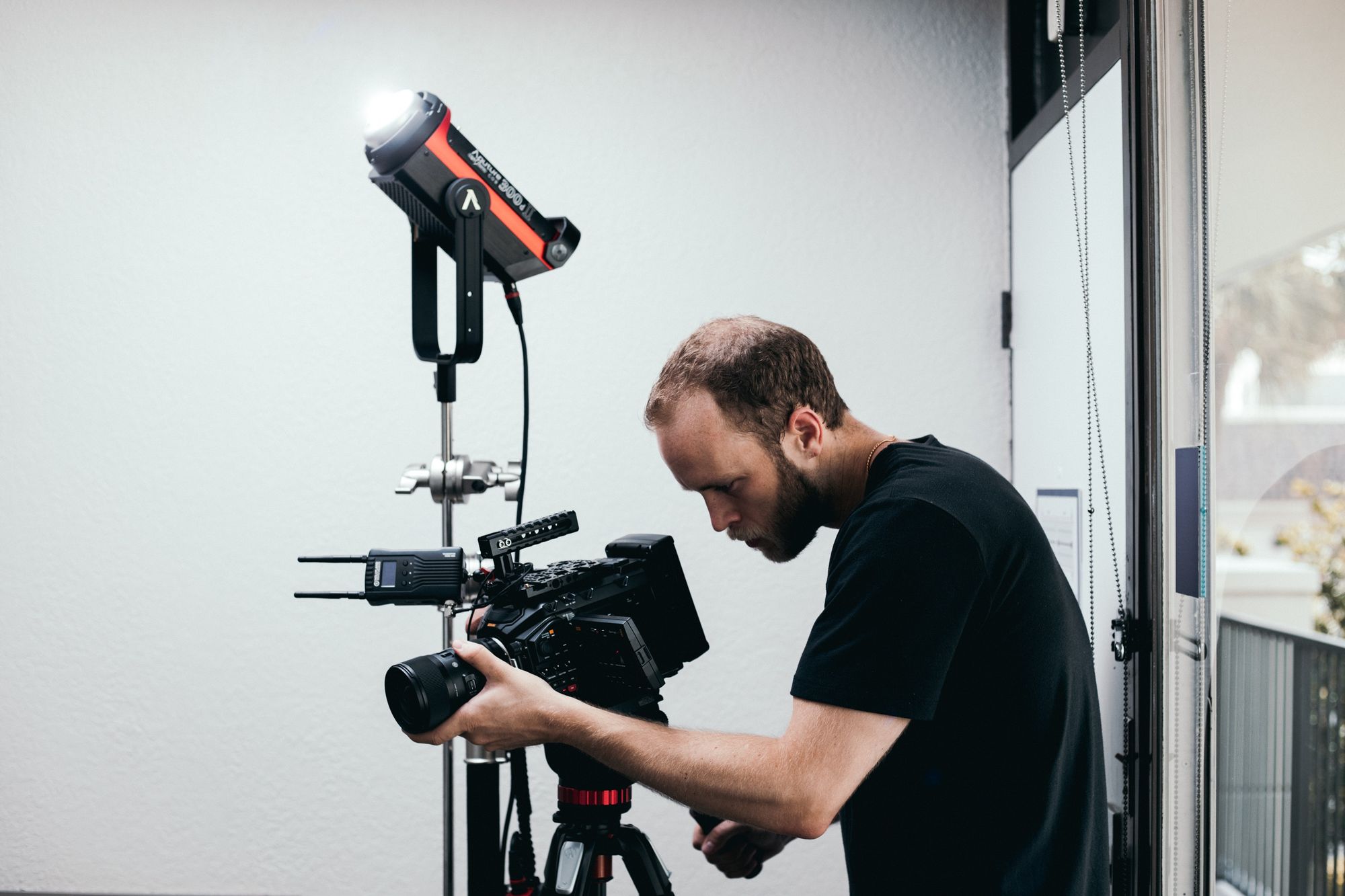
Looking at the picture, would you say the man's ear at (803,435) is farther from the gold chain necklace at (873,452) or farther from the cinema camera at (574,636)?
the cinema camera at (574,636)

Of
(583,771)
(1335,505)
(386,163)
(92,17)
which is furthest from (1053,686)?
(92,17)

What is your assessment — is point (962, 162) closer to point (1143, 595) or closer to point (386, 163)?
point (1143, 595)

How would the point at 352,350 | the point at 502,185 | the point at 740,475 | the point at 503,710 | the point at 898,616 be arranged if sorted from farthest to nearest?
the point at 352,350 → the point at 502,185 → the point at 740,475 → the point at 503,710 → the point at 898,616

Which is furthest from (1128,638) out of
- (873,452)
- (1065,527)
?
(873,452)

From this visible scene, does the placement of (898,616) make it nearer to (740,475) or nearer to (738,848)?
(740,475)

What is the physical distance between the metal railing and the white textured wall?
86cm

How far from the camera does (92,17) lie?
2.04 metres

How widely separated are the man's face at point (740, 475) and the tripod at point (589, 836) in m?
0.33

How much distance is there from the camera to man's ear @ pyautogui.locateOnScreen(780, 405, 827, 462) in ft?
3.43

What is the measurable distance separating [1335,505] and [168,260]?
2.07 meters

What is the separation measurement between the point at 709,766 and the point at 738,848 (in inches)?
13.6

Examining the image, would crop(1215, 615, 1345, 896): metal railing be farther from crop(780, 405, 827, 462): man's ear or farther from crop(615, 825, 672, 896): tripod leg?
crop(615, 825, 672, 896): tripod leg

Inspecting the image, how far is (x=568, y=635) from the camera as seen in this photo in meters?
1.04

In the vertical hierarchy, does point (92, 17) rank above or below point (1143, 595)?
above
